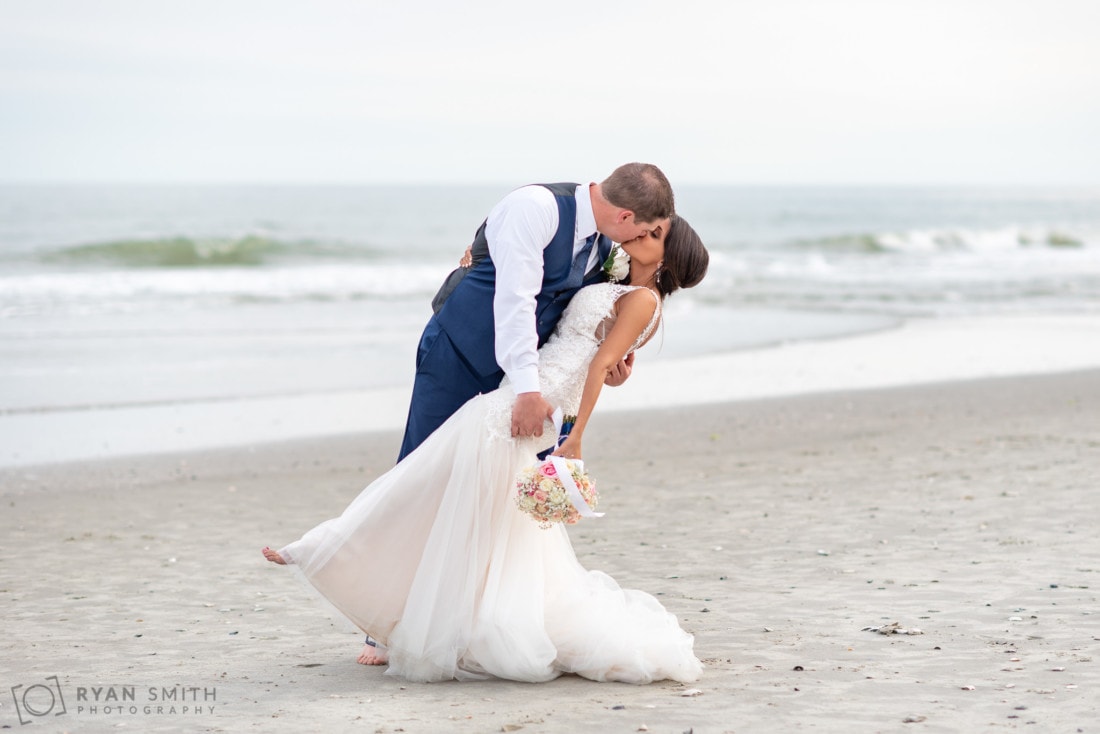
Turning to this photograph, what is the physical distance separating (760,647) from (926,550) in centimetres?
178

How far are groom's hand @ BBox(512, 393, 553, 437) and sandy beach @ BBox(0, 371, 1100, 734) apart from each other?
86 cm

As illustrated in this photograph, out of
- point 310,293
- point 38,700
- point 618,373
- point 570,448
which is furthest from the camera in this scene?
point 310,293

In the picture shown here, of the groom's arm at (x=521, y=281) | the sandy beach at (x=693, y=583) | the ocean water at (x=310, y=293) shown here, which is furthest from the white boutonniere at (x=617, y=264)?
the ocean water at (x=310, y=293)

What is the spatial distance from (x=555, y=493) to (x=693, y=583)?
181 cm

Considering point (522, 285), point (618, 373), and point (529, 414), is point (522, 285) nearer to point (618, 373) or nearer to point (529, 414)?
point (529, 414)

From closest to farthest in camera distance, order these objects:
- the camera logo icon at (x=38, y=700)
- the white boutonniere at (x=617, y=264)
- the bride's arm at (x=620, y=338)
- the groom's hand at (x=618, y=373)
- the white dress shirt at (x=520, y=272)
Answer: the camera logo icon at (x=38, y=700), the white dress shirt at (x=520, y=272), the bride's arm at (x=620, y=338), the white boutonniere at (x=617, y=264), the groom's hand at (x=618, y=373)

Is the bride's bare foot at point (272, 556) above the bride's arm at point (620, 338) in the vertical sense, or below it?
below

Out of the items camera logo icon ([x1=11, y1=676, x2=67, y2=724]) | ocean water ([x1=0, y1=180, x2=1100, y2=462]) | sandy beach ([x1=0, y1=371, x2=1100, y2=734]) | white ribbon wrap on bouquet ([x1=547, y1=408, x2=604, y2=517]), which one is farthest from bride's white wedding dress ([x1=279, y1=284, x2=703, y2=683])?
ocean water ([x1=0, y1=180, x2=1100, y2=462])

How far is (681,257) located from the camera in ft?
13.4

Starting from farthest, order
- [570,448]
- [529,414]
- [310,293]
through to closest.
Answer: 1. [310,293]
2. [570,448]
3. [529,414]

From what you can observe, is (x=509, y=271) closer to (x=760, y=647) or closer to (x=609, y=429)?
(x=760, y=647)

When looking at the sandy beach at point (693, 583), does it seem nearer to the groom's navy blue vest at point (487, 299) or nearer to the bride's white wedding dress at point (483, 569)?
the bride's white wedding dress at point (483, 569)

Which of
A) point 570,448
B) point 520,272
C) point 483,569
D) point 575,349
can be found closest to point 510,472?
point 570,448

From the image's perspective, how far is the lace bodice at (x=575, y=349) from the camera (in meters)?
4.09
